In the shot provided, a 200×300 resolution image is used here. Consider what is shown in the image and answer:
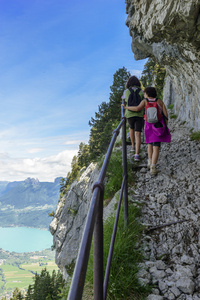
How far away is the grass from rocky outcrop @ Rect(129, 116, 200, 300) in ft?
0.39

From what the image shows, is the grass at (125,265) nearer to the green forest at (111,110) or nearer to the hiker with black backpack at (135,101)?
the hiker with black backpack at (135,101)

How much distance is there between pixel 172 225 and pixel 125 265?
141 centimetres

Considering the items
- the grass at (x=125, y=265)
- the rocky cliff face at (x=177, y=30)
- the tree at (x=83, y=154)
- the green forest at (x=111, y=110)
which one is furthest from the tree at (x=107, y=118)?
the grass at (x=125, y=265)

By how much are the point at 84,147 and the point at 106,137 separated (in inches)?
536

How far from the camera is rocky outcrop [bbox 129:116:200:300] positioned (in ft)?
8.43

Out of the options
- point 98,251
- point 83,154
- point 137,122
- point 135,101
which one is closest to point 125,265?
point 98,251

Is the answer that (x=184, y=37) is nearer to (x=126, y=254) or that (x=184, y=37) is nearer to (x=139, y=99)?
(x=139, y=99)

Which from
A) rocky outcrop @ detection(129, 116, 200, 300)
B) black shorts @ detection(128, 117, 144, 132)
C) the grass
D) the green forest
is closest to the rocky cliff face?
black shorts @ detection(128, 117, 144, 132)

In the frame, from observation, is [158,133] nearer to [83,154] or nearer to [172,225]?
[172,225]

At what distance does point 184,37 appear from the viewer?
5.14 m

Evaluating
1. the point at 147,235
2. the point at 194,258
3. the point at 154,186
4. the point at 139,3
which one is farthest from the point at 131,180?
the point at 139,3

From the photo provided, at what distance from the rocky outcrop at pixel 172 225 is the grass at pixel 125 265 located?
0.39 feet

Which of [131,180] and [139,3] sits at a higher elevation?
[139,3]

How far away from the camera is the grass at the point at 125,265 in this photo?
243 centimetres
